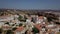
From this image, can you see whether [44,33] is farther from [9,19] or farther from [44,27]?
[9,19]

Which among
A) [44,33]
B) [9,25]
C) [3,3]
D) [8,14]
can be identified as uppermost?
[3,3]

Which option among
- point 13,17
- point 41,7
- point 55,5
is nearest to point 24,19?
point 13,17

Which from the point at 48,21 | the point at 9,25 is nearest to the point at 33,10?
the point at 48,21

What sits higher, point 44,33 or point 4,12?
point 4,12

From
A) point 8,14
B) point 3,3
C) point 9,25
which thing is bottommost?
point 9,25

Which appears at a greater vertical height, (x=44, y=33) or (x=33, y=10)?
(x=33, y=10)

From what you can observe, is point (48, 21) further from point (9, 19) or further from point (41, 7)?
point (9, 19)
